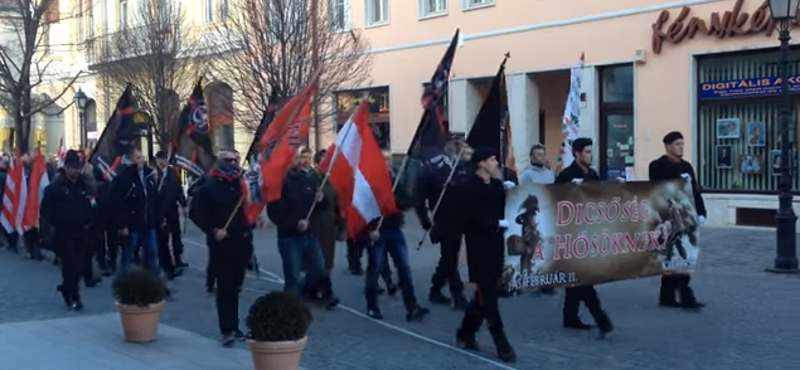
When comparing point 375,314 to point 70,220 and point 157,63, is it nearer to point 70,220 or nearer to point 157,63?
point 70,220

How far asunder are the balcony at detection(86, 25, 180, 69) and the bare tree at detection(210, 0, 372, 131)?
133 inches

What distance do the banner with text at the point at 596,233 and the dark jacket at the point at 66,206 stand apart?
562 centimetres

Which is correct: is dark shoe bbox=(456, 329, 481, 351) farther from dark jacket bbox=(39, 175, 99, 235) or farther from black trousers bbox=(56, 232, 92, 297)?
dark jacket bbox=(39, 175, 99, 235)

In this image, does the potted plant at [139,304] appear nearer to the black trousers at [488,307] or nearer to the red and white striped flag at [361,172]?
the red and white striped flag at [361,172]

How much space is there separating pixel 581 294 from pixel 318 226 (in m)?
3.22

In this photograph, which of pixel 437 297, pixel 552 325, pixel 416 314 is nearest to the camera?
pixel 552 325

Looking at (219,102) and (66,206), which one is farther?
(219,102)

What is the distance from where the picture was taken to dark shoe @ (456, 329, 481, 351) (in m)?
9.81

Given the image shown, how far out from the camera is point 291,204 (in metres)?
11.7

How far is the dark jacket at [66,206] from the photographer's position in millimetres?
13062

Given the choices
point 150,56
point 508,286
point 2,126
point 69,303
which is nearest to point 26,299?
point 69,303

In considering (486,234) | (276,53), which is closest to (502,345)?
(486,234)

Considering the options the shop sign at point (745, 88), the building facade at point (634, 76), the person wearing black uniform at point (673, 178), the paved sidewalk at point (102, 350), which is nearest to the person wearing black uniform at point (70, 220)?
the paved sidewalk at point (102, 350)

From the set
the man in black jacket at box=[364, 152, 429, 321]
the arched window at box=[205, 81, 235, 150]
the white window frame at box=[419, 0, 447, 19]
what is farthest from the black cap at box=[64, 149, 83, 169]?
the white window frame at box=[419, 0, 447, 19]
